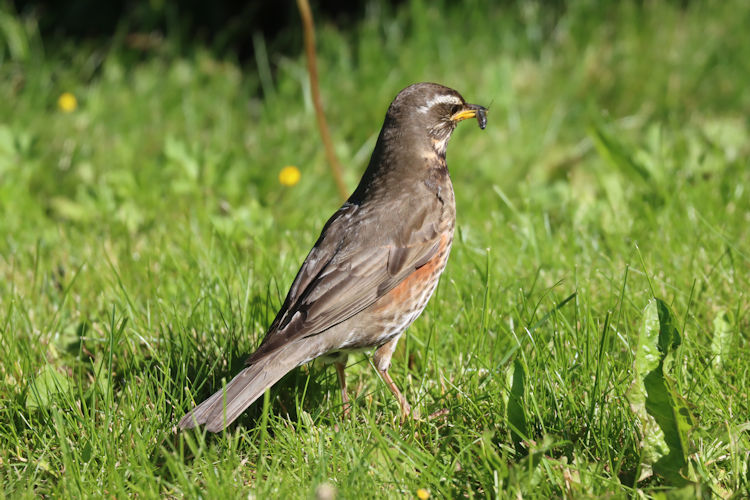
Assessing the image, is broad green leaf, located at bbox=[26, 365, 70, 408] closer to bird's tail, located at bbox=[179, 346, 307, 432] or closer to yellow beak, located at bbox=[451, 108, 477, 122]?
bird's tail, located at bbox=[179, 346, 307, 432]

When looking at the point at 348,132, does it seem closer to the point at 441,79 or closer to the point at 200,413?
the point at 441,79

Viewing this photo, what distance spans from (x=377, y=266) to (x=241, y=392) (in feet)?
2.54

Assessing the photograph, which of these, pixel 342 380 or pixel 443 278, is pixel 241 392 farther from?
pixel 443 278

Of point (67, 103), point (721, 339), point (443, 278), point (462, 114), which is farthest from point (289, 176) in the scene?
point (721, 339)

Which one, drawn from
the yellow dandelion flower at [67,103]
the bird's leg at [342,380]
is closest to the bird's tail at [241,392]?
the bird's leg at [342,380]

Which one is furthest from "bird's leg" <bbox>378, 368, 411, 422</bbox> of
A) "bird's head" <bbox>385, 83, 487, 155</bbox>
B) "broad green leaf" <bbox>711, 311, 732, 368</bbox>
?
"broad green leaf" <bbox>711, 311, 732, 368</bbox>

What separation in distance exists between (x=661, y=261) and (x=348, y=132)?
2.81m

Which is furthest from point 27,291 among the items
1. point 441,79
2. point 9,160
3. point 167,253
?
point 441,79

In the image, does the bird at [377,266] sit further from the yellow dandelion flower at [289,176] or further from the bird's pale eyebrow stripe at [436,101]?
the yellow dandelion flower at [289,176]

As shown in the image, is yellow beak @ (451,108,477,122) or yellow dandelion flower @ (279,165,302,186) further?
yellow dandelion flower @ (279,165,302,186)

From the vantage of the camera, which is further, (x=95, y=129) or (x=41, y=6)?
(x=41, y=6)

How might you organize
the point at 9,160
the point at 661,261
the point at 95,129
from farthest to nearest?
the point at 95,129 < the point at 9,160 < the point at 661,261

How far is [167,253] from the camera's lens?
4367 millimetres

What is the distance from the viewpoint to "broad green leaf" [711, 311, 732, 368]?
337 centimetres
